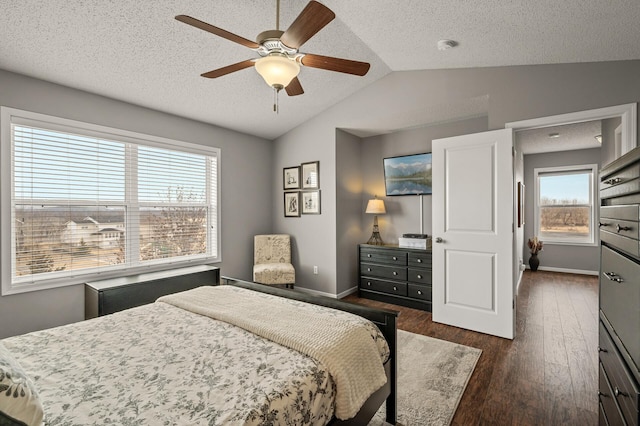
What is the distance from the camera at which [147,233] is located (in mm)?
3600

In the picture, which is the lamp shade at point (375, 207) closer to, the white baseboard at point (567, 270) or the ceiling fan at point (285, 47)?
the ceiling fan at point (285, 47)

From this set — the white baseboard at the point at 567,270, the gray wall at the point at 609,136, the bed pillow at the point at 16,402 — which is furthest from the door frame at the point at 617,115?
the white baseboard at the point at 567,270

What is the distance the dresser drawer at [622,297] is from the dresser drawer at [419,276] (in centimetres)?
246

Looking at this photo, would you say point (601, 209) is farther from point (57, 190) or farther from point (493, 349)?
point (57, 190)

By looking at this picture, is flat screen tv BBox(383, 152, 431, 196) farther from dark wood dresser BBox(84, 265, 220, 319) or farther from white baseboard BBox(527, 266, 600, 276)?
white baseboard BBox(527, 266, 600, 276)

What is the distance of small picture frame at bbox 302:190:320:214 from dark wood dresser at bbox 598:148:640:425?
332 cm

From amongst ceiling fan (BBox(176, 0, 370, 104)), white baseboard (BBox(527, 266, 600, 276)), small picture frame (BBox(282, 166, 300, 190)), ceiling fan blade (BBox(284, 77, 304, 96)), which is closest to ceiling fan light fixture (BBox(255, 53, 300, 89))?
ceiling fan (BBox(176, 0, 370, 104))

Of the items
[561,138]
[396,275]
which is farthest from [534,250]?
[396,275]

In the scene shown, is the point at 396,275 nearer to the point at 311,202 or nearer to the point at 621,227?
the point at 311,202

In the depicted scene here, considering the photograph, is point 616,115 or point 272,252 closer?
point 616,115

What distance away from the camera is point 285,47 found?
192cm

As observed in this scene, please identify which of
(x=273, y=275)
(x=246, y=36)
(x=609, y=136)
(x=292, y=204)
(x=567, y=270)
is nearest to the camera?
(x=246, y=36)

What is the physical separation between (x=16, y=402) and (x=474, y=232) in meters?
3.43

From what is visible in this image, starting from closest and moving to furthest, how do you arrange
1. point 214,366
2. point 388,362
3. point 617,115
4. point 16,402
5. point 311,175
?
point 16,402
point 214,366
point 388,362
point 617,115
point 311,175
